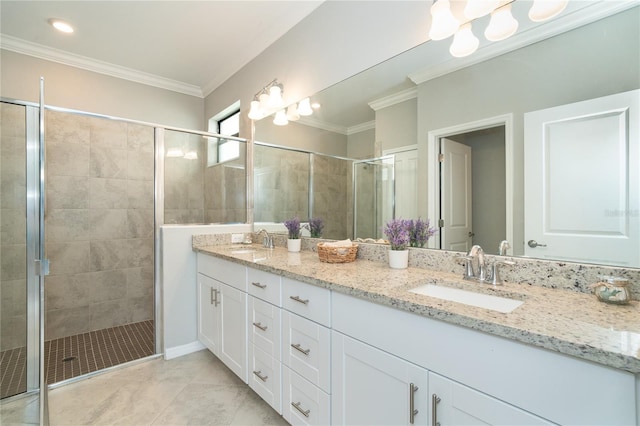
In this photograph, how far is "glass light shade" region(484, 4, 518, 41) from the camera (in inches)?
48.2

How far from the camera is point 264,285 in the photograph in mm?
1550

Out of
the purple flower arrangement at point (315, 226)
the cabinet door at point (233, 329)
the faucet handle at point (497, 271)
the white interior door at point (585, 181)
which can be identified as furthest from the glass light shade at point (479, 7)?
the cabinet door at point (233, 329)

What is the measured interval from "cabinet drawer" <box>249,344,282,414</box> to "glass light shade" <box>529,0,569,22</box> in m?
1.86

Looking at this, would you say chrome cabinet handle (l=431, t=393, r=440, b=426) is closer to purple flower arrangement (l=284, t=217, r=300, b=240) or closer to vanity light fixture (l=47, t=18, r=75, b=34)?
purple flower arrangement (l=284, t=217, r=300, b=240)

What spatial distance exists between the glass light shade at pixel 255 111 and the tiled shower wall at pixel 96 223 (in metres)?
1.30

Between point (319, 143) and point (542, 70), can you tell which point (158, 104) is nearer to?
point (319, 143)

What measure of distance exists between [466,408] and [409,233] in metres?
0.84

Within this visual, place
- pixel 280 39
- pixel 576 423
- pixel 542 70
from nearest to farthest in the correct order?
pixel 576 423 < pixel 542 70 < pixel 280 39

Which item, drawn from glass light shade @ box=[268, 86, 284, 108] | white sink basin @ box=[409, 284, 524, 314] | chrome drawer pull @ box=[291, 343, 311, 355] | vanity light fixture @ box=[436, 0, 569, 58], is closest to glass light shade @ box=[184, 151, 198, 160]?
glass light shade @ box=[268, 86, 284, 108]

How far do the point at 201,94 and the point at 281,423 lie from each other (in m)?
3.53

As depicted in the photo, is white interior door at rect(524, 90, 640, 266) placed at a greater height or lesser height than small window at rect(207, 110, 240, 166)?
lesser

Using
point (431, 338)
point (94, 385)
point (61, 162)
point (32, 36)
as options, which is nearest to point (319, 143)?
point (431, 338)

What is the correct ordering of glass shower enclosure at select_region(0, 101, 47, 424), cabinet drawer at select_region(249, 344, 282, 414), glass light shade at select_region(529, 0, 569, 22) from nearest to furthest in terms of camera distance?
glass light shade at select_region(529, 0, 569, 22) < cabinet drawer at select_region(249, 344, 282, 414) < glass shower enclosure at select_region(0, 101, 47, 424)

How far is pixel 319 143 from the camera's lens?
2203mm
